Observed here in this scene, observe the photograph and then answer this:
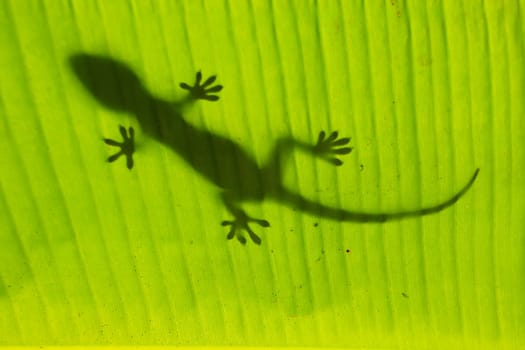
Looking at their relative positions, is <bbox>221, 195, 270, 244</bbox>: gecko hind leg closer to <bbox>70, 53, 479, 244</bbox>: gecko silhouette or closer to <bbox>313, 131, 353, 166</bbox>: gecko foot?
<bbox>70, 53, 479, 244</bbox>: gecko silhouette

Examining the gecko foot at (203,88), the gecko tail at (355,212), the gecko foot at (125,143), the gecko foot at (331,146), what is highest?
the gecko foot at (203,88)

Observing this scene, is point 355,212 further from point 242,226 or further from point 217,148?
point 217,148

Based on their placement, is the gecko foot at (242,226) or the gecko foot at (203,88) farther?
the gecko foot at (242,226)

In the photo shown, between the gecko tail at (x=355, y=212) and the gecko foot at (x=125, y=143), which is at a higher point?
the gecko foot at (x=125, y=143)

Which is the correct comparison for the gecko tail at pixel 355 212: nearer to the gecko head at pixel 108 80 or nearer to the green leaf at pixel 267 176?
the green leaf at pixel 267 176

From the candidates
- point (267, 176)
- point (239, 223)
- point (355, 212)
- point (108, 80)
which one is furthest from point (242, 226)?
point (108, 80)

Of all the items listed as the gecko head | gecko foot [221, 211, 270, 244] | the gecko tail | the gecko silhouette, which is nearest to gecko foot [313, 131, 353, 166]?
the gecko silhouette

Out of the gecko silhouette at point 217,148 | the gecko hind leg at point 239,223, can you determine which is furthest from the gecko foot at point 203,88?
the gecko hind leg at point 239,223
